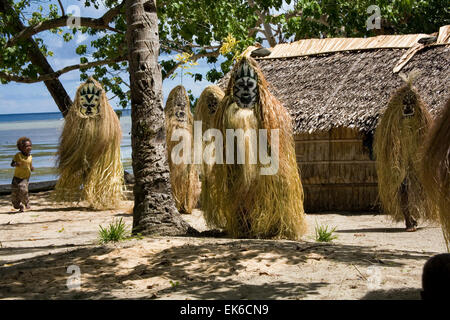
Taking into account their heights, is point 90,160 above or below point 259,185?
above

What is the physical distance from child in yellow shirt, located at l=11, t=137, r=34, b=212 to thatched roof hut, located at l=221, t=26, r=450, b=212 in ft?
15.5

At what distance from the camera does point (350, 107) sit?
11188 millimetres

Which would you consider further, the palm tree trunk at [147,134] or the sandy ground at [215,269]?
the palm tree trunk at [147,134]

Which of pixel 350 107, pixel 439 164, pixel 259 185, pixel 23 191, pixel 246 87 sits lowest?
pixel 23 191

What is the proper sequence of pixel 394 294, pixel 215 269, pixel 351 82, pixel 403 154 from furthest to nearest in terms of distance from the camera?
pixel 351 82 → pixel 403 154 → pixel 215 269 → pixel 394 294

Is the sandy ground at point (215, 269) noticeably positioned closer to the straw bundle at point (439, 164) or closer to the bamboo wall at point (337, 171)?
the straw bundle at point (439, 164)

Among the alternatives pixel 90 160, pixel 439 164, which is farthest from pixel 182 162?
pixel 439 164

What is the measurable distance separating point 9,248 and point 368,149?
6396 millimetres

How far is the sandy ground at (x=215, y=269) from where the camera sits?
4.66m

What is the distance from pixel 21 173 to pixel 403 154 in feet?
22.4

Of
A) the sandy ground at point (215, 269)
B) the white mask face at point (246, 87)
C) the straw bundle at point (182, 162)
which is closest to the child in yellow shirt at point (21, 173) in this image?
the straw bundle at point (182, 162)

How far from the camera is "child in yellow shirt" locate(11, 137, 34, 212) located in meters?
11.1

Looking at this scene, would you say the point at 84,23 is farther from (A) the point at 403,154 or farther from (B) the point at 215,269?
(B) the point at 215,269

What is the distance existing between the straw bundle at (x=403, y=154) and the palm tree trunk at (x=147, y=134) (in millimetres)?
2823
